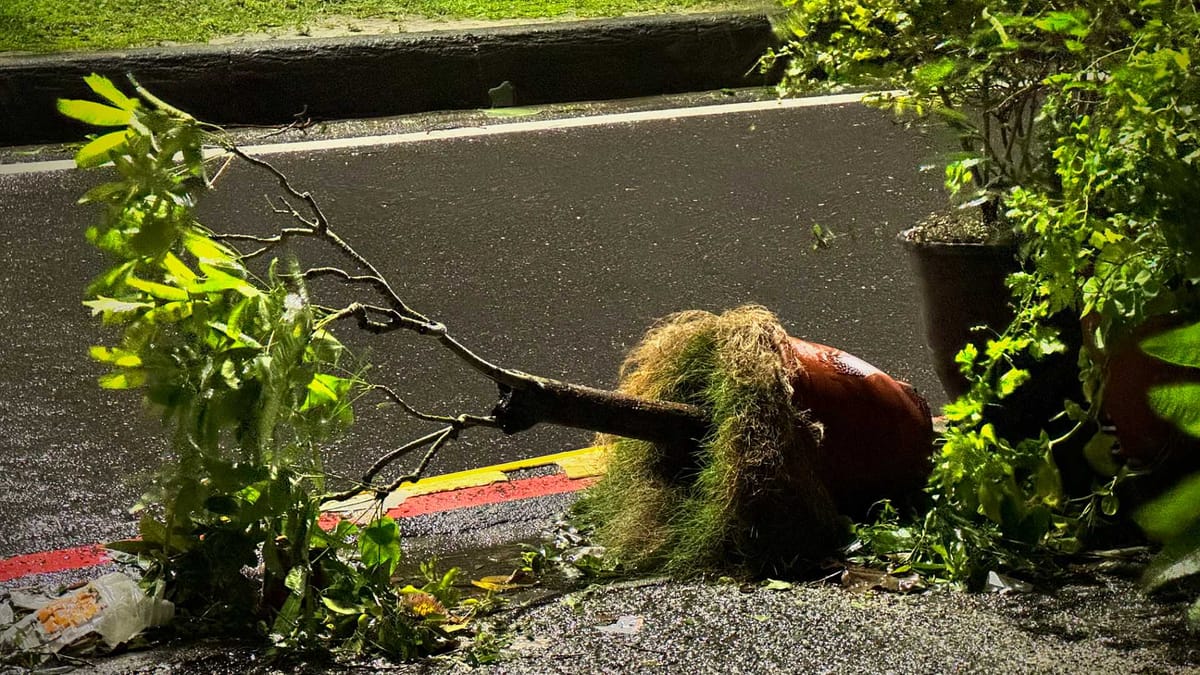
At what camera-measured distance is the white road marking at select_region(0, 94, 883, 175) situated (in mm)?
6414

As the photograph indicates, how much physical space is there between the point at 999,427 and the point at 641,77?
483cm

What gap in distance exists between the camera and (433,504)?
149 inches

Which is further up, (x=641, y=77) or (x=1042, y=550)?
(x=641, y=77)

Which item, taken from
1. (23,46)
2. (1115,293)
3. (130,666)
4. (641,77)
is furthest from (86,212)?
(1115,293)

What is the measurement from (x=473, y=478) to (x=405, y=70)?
12.9 ft

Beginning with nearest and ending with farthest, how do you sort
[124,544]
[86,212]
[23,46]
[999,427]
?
[124,544] < [999,427] < [86,212] < [23,46]

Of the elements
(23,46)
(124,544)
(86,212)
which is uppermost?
(23,46)

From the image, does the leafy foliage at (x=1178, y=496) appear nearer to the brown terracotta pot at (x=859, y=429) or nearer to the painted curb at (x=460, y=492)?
the brown terracotta pot at (x=859, y=429)

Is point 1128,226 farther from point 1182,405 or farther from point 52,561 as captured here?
point 52,561

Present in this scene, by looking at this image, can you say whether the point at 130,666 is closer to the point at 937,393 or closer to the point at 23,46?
the point at 937,393

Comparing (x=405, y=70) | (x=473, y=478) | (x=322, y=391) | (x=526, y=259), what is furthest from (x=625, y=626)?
(x=405, y=70)

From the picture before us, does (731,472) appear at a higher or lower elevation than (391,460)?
lower

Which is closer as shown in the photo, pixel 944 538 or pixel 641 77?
pixel 944 538

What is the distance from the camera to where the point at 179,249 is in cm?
269
